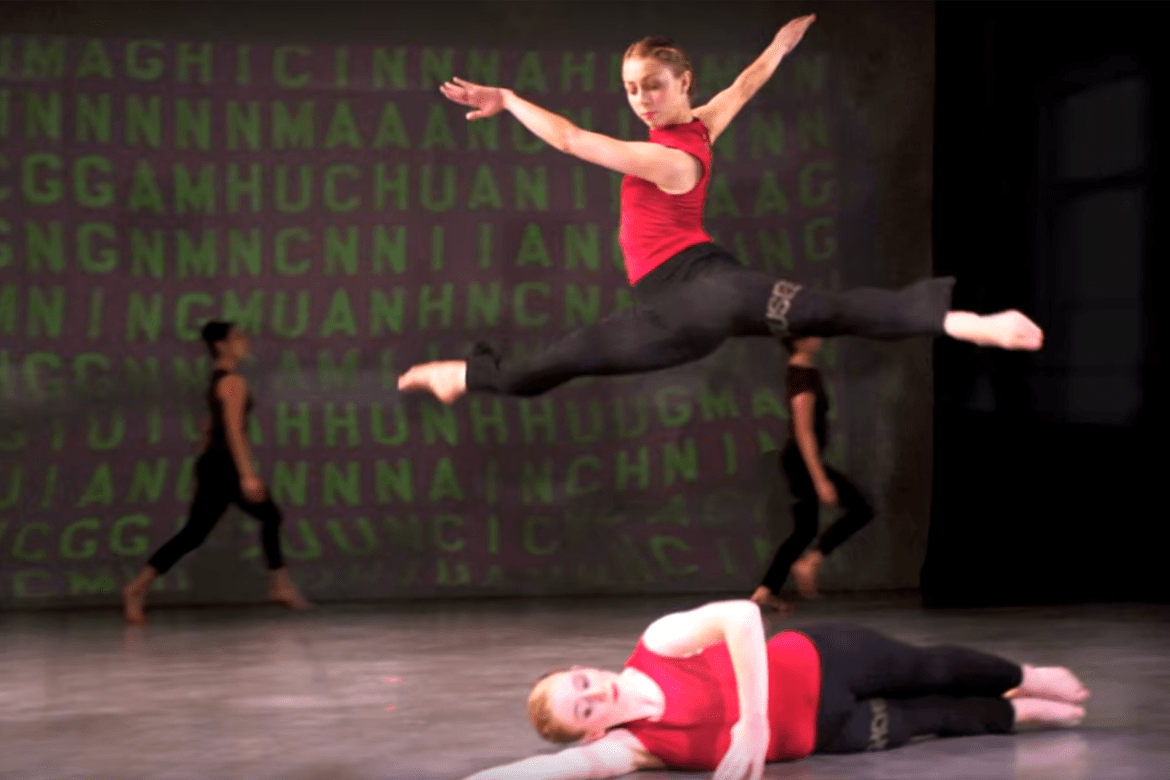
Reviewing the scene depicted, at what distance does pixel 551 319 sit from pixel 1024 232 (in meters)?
2.50

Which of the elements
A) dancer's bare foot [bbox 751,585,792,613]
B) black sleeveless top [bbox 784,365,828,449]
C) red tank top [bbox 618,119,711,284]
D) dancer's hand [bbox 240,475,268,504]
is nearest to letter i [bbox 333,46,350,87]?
dancer's hand [bbox 240,475,268,504]

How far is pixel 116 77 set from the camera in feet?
28.3

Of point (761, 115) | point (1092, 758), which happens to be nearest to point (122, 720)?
point (1092, 758)

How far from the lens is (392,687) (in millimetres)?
6020

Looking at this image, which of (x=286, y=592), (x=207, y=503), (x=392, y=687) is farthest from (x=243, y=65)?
(x=392, y=687)

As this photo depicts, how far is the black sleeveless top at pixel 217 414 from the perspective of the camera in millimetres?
7633

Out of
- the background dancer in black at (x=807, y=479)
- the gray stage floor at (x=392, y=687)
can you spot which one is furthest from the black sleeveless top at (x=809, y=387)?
the gray stage floor at (x=392, y=687)

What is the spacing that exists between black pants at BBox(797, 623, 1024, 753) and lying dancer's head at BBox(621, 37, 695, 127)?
1.53 meters

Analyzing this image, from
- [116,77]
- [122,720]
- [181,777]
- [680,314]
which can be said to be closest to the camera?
[680,314]

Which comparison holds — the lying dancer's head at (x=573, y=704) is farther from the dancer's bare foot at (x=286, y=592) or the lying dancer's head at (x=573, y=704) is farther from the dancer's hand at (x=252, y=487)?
the dancer's bare foot at (x=286, y=592)

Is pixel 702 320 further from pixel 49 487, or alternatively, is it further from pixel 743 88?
pixel 49 487

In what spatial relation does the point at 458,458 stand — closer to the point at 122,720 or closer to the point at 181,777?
the point at 122,720

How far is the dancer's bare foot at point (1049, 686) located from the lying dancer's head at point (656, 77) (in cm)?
203

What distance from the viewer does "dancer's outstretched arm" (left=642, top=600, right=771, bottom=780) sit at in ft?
13.0
